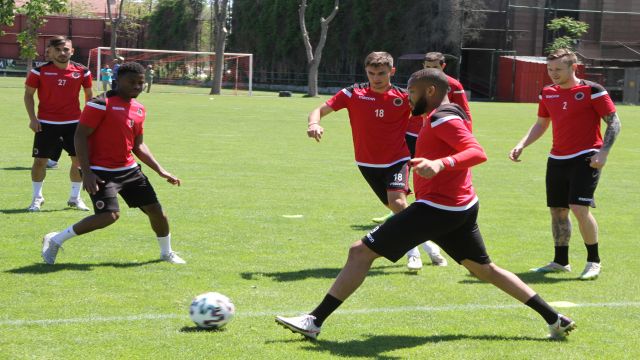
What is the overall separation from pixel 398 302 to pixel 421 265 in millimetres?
1292

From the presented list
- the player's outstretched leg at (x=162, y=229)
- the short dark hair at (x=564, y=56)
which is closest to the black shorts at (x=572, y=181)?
the short dark hair at (x=564, y=56)

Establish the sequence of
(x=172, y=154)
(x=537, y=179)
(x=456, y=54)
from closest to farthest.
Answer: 1. (x=537, y=179)
2. (x=172, y=154)
3. (x=456, y=54)

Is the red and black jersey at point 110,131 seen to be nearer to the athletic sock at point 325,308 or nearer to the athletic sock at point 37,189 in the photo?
the athletic sock at point 325,308

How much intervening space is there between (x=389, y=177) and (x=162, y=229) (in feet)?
7.18

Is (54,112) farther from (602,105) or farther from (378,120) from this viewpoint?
(602,105)

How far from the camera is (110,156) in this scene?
26.5 feet

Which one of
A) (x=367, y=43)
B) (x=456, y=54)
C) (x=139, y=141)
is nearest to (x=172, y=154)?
(x=139, y=141)

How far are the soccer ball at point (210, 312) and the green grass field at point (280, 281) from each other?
7 centimetres

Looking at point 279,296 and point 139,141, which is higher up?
point 139,141

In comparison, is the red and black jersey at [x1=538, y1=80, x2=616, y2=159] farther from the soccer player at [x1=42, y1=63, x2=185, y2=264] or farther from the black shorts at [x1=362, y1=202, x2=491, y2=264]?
the soccer player at [x1=42, y1=63, x2=185, y2=264]

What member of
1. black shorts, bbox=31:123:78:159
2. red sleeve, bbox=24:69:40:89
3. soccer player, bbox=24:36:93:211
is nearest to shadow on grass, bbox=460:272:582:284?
soccer player, bbox=24:36:93:211

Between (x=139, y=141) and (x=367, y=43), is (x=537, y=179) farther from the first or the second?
(x=367, y=43)

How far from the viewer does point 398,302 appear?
23.6 ft

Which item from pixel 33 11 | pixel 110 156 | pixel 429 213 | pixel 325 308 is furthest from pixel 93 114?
pixel 33 11
